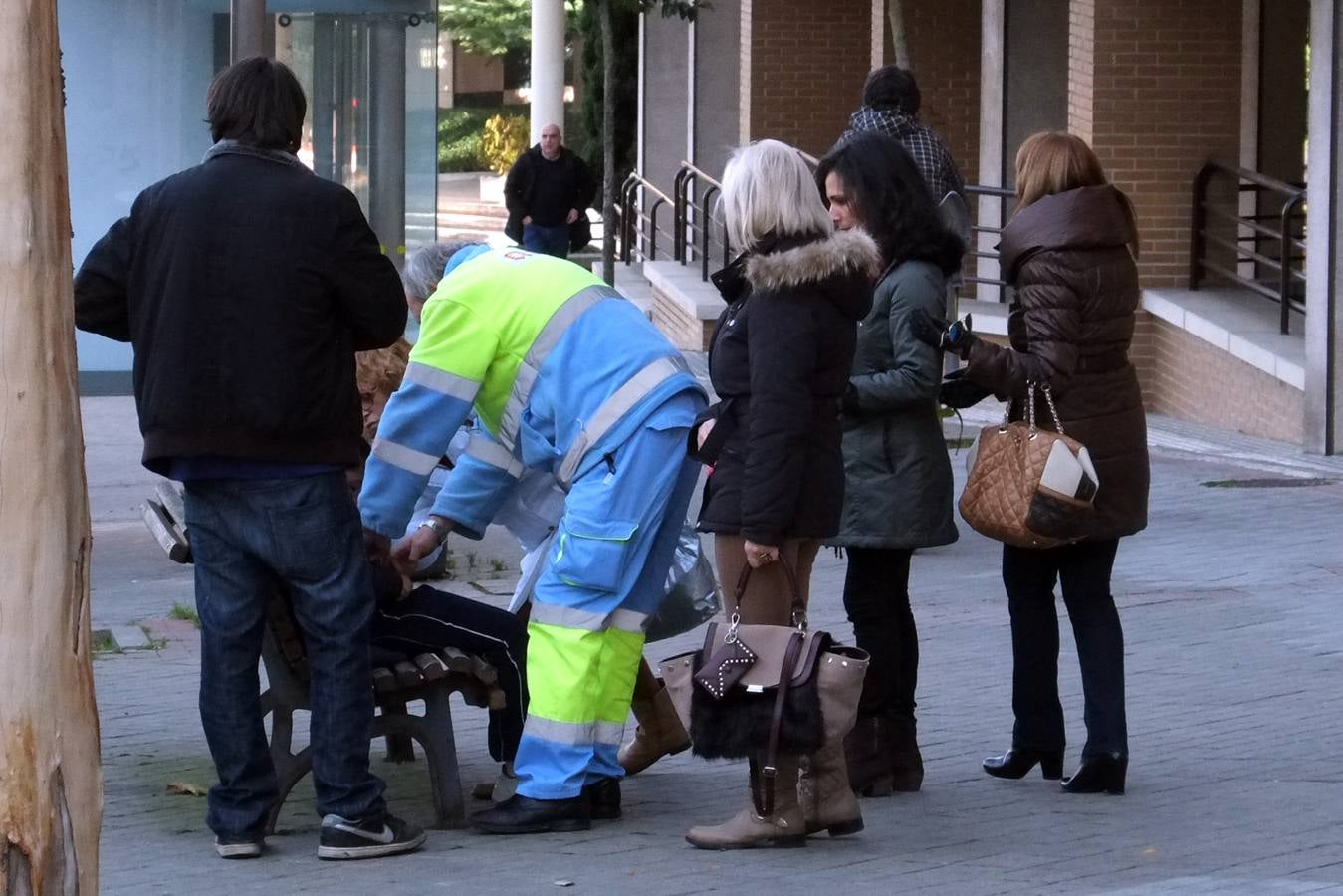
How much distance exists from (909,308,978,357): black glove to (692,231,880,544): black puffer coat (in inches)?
11.0

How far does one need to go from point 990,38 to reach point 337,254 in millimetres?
12447

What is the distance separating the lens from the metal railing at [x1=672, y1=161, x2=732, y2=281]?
20094mm

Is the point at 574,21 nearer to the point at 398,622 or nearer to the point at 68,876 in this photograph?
the point at 398,622

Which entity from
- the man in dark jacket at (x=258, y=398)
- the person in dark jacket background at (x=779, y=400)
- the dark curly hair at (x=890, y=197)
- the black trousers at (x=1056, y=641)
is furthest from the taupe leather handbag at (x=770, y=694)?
the dark curly hair at (x=890, y=197)

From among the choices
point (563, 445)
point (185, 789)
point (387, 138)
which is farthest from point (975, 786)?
point (387, 138)

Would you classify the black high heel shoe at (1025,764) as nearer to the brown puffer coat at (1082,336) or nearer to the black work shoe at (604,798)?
the brown puffer coat at (1082,336)

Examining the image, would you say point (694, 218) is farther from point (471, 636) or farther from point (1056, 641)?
point (471, 636)

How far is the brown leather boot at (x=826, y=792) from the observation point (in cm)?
532

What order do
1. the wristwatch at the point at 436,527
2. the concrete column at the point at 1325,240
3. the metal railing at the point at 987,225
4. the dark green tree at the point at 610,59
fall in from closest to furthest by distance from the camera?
the wristwatch at the point at 436,527
the concrete column at the point at 1325,240
the metal railing at the point at 987,225
the dark green tree at the point at 610,59

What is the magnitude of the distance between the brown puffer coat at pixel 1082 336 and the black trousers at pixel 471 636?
4.55ft

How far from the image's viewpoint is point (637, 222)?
24703mm

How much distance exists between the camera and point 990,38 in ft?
54.7

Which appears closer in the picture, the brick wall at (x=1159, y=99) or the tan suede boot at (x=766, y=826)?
the tan suede boot at (x=766, y=826)

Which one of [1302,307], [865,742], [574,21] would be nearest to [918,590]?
[865,742]
